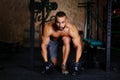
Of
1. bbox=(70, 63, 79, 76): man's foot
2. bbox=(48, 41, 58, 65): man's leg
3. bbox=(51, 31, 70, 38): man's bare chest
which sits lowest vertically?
bbox=(70, 63, 79, 76): man's foot

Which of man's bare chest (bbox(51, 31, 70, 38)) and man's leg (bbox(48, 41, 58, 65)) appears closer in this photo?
Result: man's bare chest (bbox(51, 31, 70, 38))

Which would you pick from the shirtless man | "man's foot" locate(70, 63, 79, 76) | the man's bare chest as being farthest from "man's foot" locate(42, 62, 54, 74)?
the man's bare chest

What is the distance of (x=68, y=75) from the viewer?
324 cm

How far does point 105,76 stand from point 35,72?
3.00 ft

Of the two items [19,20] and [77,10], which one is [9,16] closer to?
[19,20]

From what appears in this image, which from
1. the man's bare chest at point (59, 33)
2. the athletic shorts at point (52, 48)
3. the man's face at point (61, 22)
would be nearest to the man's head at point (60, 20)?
the man's face at point (61, 22)

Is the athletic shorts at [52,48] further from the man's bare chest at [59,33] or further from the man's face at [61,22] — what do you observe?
the man's face at [61,22]

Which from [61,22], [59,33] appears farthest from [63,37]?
[61,22]

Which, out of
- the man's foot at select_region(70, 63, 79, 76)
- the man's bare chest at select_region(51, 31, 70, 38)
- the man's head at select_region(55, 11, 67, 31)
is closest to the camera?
the man's head at select_region(55, 11, 67, 31)

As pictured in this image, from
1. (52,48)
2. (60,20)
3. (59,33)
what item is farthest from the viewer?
(52,48)

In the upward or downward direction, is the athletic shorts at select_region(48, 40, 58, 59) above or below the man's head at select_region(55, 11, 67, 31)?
below

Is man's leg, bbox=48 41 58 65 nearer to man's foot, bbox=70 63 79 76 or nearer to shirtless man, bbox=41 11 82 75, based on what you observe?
shirtless man, bbox=41 11 82 75

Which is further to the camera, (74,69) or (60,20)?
(74,69)

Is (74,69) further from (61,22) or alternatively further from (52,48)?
(61,22)
